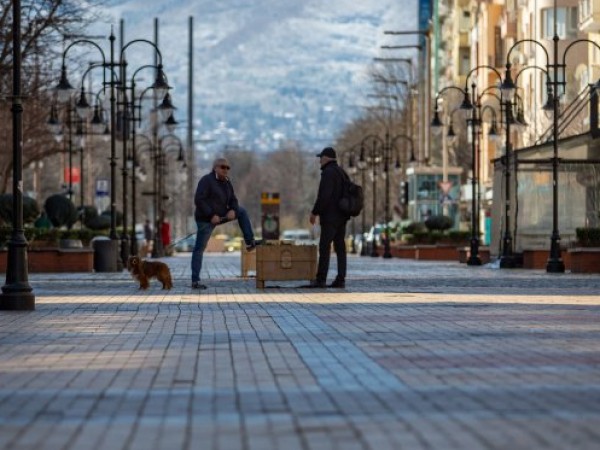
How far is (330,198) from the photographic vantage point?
2761cm

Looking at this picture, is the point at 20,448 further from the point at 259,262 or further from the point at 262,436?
the point at 259,262

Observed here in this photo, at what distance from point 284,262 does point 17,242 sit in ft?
21.7

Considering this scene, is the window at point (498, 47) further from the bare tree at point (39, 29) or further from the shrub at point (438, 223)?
the bare tree at point (39, 29)

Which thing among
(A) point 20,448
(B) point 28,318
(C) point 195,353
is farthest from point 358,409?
(B) point 28,318

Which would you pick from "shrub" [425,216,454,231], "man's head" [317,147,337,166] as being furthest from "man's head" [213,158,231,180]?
"shrub" [425,216,454,231]

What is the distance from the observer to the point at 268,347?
47.7ft

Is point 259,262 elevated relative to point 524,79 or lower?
lower

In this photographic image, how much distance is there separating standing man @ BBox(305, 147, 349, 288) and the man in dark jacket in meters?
1.40

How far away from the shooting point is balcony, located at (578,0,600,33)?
65.7 meters

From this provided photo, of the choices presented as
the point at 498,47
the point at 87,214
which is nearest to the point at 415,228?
the point at 87,214

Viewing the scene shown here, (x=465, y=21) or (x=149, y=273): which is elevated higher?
(x=465, y=21)

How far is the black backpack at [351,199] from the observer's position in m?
27.5

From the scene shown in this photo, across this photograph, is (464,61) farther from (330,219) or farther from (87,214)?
(330,219)

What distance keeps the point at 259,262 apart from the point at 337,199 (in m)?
1.49
